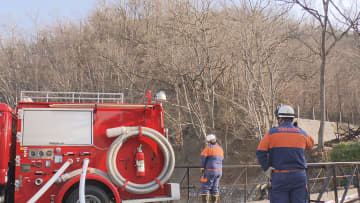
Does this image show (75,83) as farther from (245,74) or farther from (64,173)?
(64,173)

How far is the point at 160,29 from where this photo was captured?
77.8 feet

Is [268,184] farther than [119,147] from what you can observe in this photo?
No

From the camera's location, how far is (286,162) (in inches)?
214

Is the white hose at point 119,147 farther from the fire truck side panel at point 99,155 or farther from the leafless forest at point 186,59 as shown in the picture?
the leafless forest at point 186,59

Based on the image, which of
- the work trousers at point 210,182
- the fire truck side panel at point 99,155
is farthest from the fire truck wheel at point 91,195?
the work trousers at point 210,182

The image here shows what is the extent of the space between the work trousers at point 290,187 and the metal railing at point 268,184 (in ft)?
3.56

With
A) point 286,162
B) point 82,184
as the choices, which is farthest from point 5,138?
point 286,162

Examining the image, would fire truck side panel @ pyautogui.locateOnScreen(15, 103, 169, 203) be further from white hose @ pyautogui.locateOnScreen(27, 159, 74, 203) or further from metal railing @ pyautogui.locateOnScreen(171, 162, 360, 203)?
metal railing @ pyautogui.locateOnScreen(171, 162, 360, 203)

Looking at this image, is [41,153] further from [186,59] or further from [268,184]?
[186,59]

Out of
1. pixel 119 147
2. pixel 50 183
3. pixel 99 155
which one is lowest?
pixel 50 183

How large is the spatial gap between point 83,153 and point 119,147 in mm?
760

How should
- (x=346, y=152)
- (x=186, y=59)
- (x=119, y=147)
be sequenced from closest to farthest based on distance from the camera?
(x=119, y=147), (x=346, y=152), (x=186, y=59)

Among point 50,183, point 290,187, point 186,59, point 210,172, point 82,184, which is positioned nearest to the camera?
point 290,187

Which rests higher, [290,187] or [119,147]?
[119,147]
